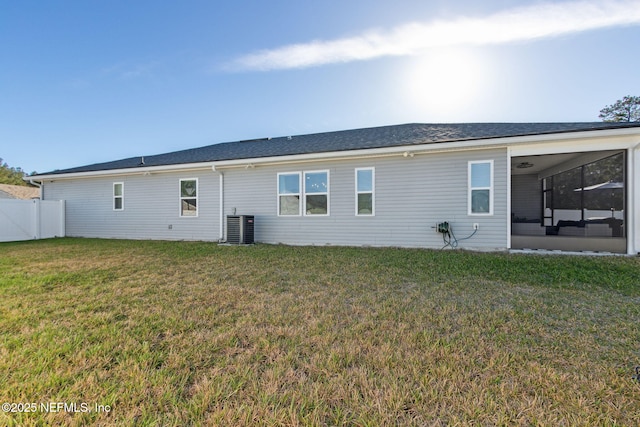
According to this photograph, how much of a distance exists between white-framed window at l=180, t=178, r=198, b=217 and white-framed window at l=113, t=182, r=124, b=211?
2.79m

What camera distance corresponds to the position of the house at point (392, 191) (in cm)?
692

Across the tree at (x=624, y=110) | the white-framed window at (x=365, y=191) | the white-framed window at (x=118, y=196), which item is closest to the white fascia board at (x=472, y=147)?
the white-framed window at (x=365, y=191)

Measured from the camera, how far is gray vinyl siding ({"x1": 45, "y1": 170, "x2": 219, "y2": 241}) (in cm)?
977

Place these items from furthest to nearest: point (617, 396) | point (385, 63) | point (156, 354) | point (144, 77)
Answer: point (144, 77) < point (385, 63) < point (156, 354) < point (617, 396)

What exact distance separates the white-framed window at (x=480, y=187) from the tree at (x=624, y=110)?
909 inches

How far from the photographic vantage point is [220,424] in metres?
1.43

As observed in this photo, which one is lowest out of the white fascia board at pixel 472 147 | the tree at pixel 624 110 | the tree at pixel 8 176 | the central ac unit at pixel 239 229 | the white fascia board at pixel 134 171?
the central ac unit at pixel 239 229

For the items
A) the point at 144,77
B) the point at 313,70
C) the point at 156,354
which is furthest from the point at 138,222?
the point at 156,354

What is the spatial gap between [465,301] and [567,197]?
11.5 m

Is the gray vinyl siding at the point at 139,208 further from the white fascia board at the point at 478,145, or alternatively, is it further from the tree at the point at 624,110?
the tree at the point at 624,110

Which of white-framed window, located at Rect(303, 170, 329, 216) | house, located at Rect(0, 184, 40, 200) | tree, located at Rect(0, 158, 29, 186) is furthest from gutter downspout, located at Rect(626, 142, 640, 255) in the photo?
tree, located at Rect(0, 158, 29, 186)

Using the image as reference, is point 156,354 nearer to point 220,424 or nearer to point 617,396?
point 220,424

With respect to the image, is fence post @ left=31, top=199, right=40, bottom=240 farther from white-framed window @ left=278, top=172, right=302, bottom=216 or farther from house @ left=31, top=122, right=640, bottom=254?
white-framed window @ left=278, top=172, right=302, bottom=216

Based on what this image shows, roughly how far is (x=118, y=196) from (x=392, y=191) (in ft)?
33.8
